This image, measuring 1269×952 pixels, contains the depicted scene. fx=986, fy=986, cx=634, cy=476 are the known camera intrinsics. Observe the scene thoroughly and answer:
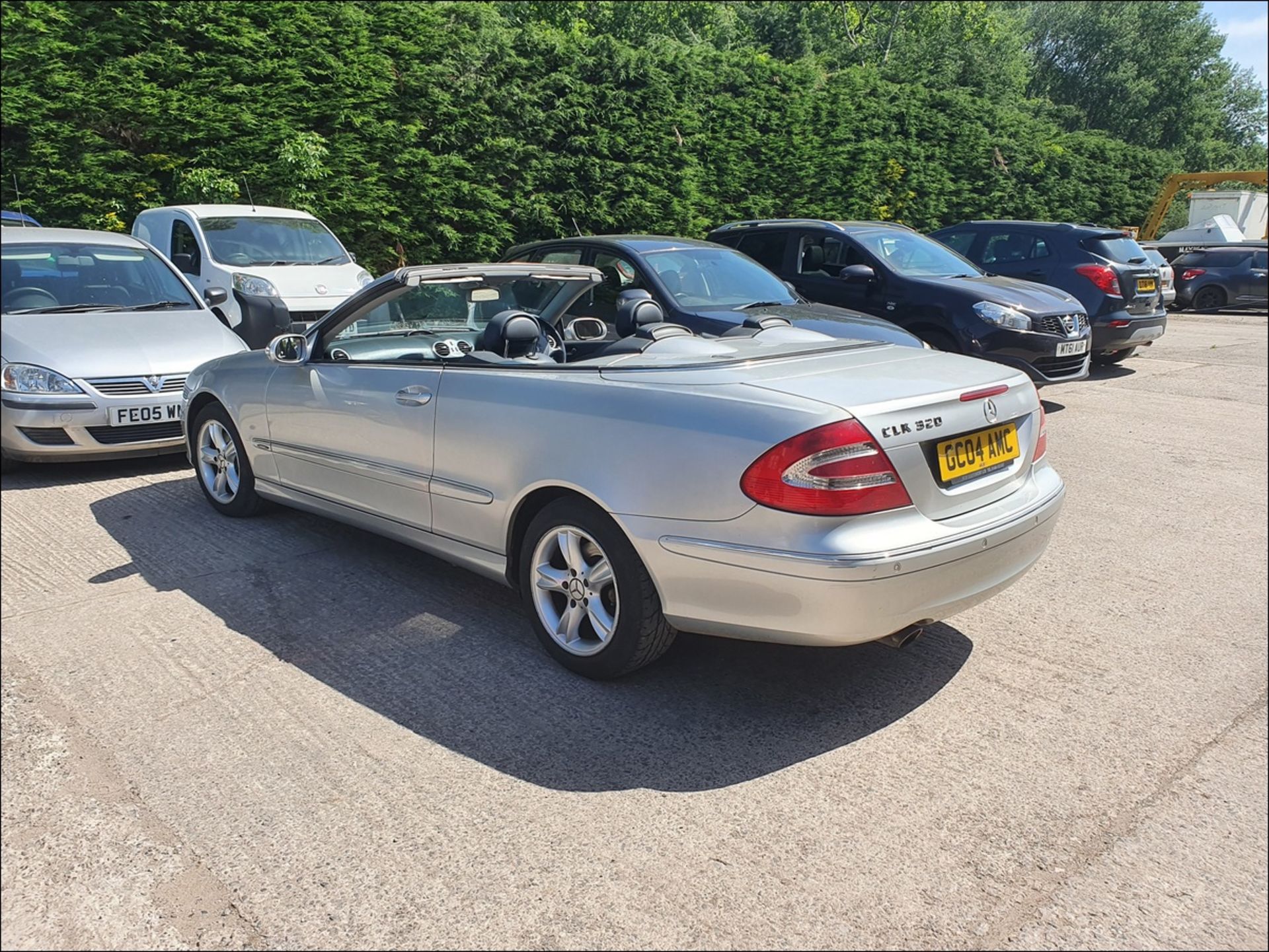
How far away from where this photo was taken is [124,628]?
151 inches

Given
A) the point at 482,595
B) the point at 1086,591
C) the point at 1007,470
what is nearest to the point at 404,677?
the point at 482,595

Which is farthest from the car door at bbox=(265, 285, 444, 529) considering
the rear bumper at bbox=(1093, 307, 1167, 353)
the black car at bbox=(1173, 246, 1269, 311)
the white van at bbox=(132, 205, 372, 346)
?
the black car at bbox=(1173, 246, 1269, 311)

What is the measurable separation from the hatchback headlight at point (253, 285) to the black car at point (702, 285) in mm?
3118

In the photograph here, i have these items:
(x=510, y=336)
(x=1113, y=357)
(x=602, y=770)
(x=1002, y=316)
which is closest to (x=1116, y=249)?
(x=1113, y=357)

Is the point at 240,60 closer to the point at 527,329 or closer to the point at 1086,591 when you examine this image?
the point at 527,329

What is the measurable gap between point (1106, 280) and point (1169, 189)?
2064 centimetres

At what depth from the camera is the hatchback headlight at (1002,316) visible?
27.5 feet

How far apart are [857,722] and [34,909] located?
2268 mm

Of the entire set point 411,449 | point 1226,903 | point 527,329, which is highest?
point 527,329

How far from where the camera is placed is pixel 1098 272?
33.9ft

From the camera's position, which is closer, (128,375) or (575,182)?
(128,375)

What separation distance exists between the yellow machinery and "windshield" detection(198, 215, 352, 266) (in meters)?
23.5

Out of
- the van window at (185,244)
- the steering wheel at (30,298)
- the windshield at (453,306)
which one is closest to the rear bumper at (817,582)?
the windshield at (453,306)

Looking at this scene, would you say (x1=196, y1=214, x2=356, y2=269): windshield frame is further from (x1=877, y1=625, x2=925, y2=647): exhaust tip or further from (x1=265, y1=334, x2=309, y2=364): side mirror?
(x1=877, y1=625, x2=925, y2=647): exhaust tip
